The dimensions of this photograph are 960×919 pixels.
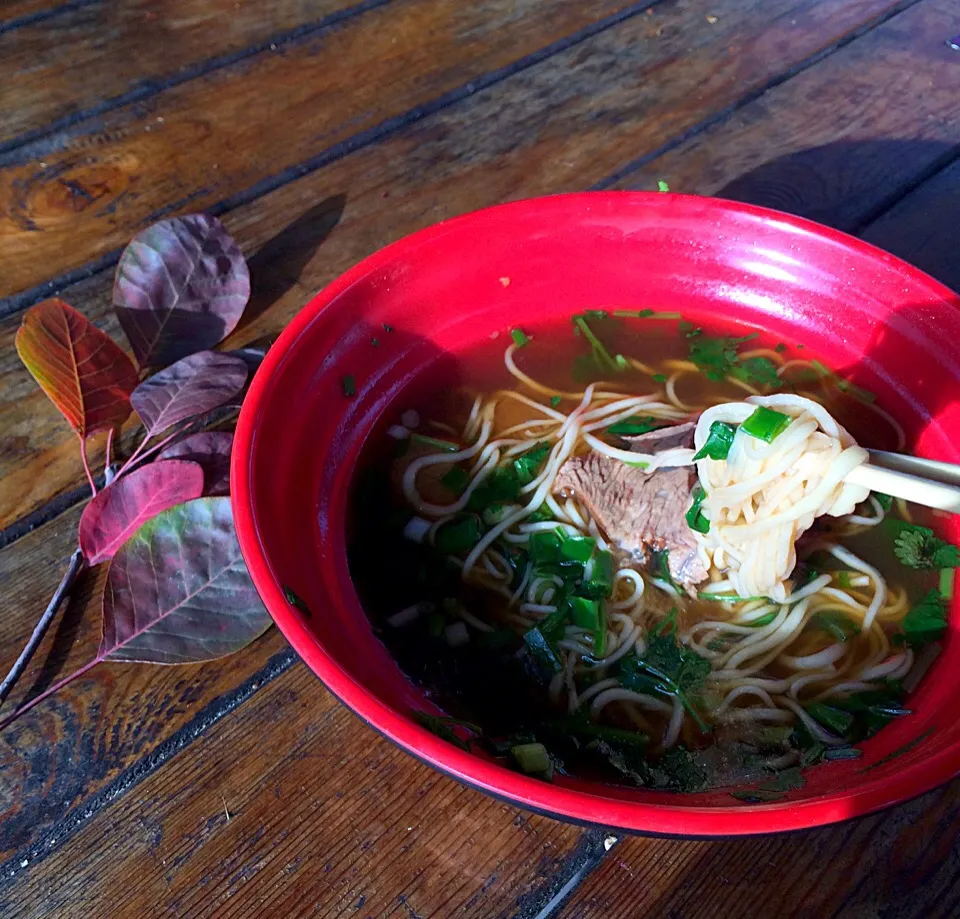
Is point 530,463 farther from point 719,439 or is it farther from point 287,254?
point 287,254

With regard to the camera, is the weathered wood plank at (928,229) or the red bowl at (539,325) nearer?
the red bowl at (539,325)

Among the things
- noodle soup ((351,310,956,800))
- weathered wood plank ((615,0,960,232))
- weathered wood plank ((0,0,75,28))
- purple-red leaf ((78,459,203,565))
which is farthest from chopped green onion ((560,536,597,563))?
weathered wood plank ((0,0,75,28))

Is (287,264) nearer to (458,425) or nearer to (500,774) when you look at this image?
(458,425)

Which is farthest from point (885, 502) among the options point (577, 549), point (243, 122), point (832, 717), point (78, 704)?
point (243, 122)

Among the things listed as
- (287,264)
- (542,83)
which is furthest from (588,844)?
(542,83)

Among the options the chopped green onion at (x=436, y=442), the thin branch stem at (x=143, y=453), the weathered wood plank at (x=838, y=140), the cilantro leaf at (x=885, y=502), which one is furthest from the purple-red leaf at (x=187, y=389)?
the cilantro leaf at (x=885, y=502)

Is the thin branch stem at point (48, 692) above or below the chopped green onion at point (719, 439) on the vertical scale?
above

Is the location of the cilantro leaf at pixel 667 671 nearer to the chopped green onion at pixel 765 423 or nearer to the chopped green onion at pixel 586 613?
the chopped green onion at pixel 586 613
